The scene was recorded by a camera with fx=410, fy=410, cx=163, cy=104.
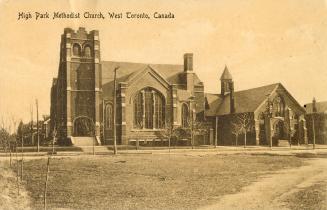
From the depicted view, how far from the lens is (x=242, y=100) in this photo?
152 feet

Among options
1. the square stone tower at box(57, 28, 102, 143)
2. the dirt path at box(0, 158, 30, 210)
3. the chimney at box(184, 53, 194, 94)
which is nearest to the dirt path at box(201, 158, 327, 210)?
the dirt path at box(0, 158, 30, 210)

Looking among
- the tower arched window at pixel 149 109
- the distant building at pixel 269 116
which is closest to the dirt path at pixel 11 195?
the tower arched window at pixel 149 109

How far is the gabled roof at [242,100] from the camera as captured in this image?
141ft

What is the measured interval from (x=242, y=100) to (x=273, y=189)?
Result: 3150 cm

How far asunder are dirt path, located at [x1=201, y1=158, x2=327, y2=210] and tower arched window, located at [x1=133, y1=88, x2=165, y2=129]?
23115 mm

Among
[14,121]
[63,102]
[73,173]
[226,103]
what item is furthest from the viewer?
[226,103]

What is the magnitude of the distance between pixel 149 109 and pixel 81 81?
7.37m

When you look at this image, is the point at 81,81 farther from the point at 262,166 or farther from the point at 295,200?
the point at 295,200

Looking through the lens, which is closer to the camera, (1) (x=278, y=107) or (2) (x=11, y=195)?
(2) (x=11, y=195)

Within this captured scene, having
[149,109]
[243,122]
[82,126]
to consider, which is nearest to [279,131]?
[243,122]

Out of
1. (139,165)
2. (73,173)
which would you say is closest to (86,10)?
(73,173)

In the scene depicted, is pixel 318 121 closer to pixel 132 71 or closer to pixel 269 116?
pixel 269 116

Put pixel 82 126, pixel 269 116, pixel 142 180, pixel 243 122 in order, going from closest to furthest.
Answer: pixel 142 180
pixel 82 126
pixel 269 116
pixel 243 122

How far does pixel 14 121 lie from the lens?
19.6 metres
